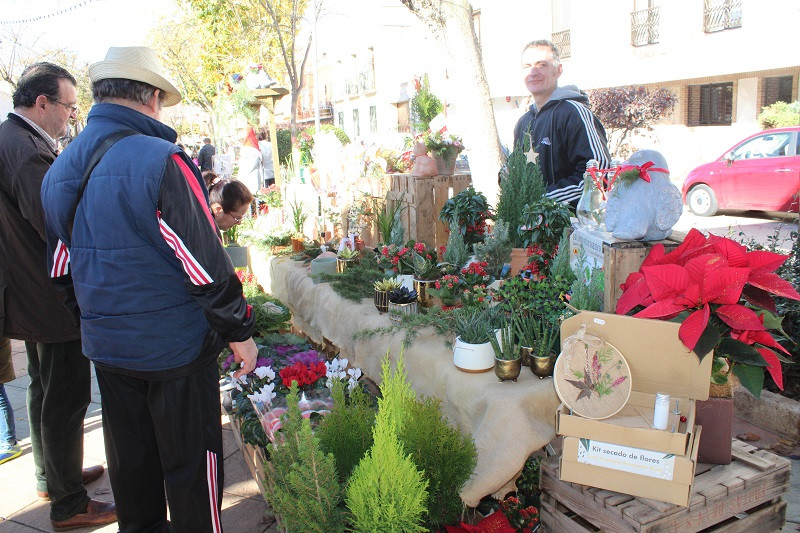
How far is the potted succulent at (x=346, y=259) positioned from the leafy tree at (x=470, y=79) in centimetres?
160

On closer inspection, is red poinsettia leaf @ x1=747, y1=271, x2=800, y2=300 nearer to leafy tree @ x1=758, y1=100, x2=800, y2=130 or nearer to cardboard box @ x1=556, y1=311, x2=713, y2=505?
cardboard box @ x1=556, y1=311, x2=713, y2=505

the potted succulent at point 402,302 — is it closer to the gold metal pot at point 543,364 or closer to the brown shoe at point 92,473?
the gold metal pot at point 543,364

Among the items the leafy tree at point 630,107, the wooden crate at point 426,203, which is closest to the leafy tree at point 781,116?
the leafy tree at point 630,107

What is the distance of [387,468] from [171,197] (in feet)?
3.31

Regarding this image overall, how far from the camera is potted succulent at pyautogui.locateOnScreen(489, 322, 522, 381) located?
2.15m

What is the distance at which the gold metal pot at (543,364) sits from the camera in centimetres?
217

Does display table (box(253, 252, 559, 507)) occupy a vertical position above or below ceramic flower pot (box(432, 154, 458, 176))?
below

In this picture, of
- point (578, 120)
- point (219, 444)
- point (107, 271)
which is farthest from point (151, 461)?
point (578, 120)

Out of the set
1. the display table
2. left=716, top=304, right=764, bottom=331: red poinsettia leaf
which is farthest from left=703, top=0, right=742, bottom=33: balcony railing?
left=716, top=304, right=764, bottom=331: red poinsettia leaf

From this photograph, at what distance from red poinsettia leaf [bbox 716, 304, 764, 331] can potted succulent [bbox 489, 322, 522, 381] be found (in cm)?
69

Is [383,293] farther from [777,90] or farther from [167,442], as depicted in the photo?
[777,90]

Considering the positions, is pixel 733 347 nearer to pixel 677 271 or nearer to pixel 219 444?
pixel 677 271

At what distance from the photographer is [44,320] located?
266 cm

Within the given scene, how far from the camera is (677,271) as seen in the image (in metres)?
1.79
